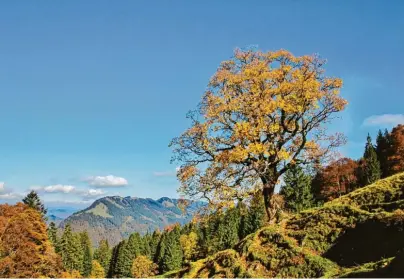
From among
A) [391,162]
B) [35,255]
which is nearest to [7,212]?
[35,255]

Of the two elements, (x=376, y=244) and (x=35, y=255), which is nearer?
(x=376, y=244)

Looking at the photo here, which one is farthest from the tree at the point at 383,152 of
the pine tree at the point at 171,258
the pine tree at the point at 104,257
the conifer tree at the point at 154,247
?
the pine tree at the point at 104,257

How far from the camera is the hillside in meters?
11.9

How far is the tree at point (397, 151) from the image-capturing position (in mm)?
84562

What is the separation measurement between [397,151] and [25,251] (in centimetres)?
7914

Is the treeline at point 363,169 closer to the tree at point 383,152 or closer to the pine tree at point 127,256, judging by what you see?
the tree at point 383,152

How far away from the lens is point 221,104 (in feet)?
60.2

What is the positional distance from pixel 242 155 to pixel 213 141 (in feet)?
5.82

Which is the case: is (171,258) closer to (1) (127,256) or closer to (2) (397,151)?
(1) (127,256)

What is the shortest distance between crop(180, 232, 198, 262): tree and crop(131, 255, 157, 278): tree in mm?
11883

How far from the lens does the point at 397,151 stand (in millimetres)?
Answer: 86938

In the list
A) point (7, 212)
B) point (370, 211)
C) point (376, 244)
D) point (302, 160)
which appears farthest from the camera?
point (7, 212)

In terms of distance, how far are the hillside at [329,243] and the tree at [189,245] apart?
113 meters

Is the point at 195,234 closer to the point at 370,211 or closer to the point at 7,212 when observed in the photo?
the point at 7,212
